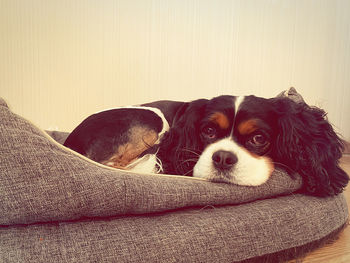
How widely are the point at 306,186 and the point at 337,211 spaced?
0.19 meters

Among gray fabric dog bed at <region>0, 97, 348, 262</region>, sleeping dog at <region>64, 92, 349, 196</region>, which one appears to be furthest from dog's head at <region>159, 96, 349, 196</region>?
gray fabric dog bed at <region>0, 97, 348, 262</region>

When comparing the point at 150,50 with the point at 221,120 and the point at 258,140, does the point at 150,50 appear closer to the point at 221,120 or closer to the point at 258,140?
the point at 221,120

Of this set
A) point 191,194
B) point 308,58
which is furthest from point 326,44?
point 191,194

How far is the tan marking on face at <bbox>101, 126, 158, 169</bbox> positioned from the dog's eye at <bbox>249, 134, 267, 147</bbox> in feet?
2.26

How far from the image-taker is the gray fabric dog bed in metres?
1.04

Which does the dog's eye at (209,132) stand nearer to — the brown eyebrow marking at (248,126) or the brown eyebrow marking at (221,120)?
the brown eyebrow marking at (221,120)

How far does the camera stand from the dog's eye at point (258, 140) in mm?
1607

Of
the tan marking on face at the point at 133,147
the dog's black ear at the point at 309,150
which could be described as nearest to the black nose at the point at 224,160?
the dog's black ear at the point at 309,150

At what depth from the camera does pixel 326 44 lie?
5008 mm

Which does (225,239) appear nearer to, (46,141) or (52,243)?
(52,243)

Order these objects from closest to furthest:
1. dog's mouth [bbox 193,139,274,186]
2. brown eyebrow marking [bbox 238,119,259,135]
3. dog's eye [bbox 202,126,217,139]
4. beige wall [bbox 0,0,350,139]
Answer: dog's mouth [bbox 193,139,274,186] → brown eyebrow marking [bbox 238,119,259,135] → dog's eye [bbox 202,126,217,139] → beige wall [bbox 0,0,350,139]

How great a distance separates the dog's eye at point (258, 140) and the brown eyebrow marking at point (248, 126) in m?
0.04

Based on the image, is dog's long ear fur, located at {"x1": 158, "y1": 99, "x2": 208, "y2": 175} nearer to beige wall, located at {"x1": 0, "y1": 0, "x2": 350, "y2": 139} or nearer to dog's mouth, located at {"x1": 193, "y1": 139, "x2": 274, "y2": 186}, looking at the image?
dog's mouth, located at {"x1": 193, "y1": 139, "x2": 274, "y2": 186}

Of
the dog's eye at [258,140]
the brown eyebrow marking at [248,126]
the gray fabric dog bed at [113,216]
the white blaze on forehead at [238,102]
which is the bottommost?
the gray fabric dog bed at [113,216]
